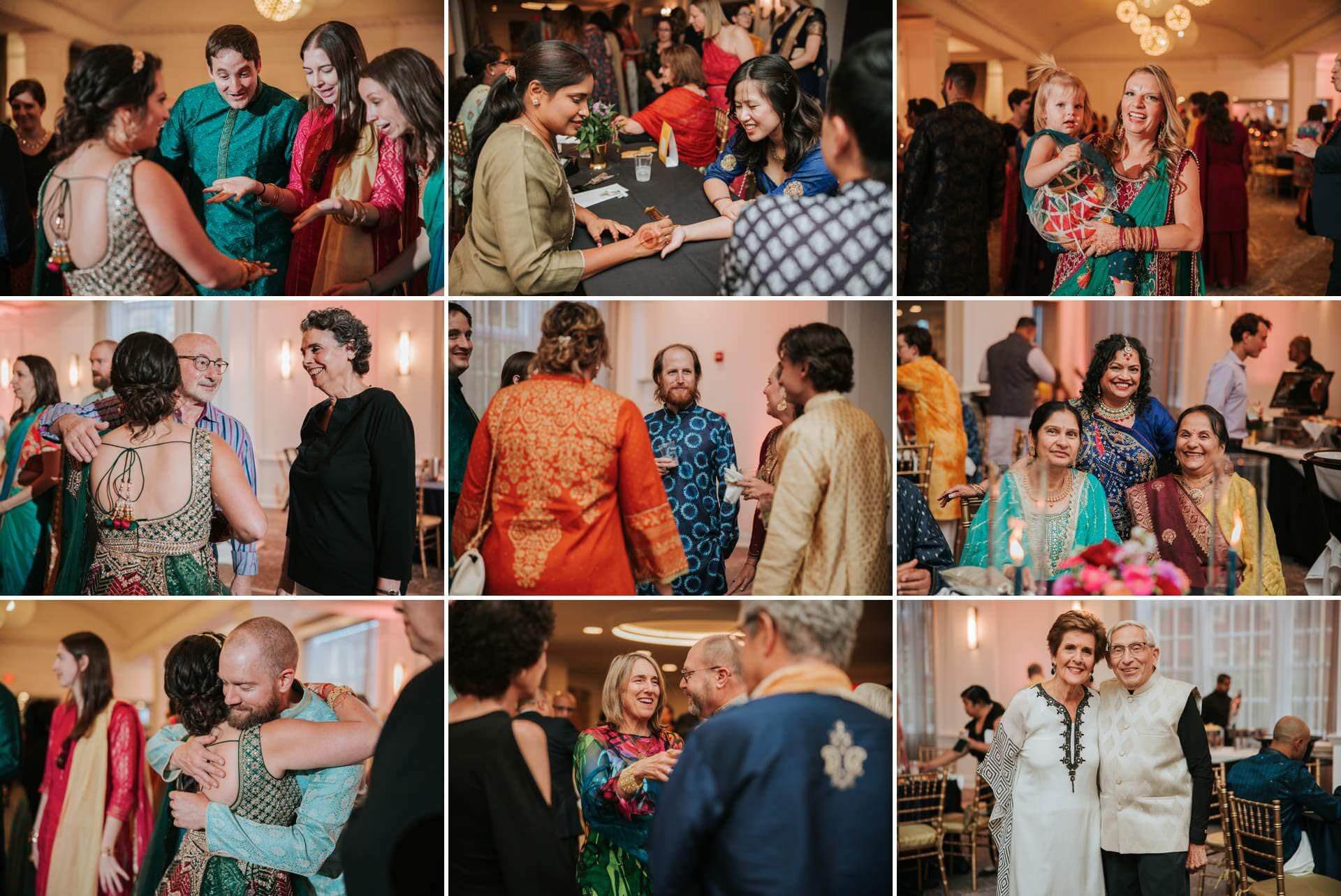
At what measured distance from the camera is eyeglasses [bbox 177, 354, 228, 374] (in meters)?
3.60

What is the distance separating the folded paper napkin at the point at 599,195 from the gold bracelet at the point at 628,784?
5.31 feet

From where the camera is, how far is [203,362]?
360cm

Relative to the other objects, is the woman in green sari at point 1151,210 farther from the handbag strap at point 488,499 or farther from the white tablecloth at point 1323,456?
the handbag strap at point 488,499

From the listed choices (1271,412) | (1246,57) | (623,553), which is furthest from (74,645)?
(1246,57)

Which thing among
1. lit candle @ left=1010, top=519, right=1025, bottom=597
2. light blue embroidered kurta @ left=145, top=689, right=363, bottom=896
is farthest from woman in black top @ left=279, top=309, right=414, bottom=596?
lit candle @ left=1010, top=519, right=1025, bottom=597

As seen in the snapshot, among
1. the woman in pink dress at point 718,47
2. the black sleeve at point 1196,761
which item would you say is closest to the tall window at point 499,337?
the woman in pink dress at point 718,47

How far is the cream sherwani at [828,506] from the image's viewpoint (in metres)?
3.50

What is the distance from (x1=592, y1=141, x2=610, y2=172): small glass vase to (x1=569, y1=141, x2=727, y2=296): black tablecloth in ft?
0.05

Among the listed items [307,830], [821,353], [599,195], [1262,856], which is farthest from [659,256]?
[1262,856]

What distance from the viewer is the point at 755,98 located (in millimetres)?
3510

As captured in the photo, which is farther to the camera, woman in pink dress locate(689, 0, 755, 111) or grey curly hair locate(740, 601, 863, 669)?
woman in pink dress locate(689, 0, 755, 111)

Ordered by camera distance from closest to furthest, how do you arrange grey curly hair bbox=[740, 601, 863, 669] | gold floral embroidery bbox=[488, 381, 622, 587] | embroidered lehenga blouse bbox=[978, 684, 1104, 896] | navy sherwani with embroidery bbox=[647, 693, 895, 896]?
navy sherwani with embroidery bbox=[647, 693, 895, 896]
grey curly hair bbox=[740, 601, 863, 669]
gold floral embroidery bbox=[488, 381, 622, 587]
embroidered lehenga blouse bbox=[978, 684, 1104, 896]

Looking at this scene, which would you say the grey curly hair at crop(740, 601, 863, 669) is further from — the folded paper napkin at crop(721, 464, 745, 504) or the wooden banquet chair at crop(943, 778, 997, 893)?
the wooden banquet chair at crop(943, 778, 997, 893)

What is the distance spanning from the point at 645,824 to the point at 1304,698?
197 cm
